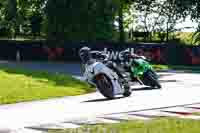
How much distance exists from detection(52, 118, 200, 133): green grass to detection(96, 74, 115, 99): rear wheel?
5112mm

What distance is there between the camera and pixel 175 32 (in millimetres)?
53188

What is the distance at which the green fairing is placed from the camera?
68.8 feet

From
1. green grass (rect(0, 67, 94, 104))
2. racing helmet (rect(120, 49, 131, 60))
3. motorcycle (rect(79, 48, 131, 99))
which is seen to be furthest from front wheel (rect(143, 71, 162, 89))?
motorcycle (rect(79, 48, 131, 99))

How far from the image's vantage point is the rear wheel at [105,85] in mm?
17812

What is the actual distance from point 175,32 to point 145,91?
33.2m

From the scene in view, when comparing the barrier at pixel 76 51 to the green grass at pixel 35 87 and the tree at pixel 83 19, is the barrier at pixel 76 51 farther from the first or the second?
the green grass at pixel 35 87

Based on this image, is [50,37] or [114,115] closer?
[114,115]

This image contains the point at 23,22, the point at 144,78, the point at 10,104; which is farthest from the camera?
the point at 23,22

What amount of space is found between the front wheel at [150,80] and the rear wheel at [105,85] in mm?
3865

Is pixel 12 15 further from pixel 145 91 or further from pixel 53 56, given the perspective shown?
pixel 145 91

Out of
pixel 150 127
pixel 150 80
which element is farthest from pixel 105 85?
pixel 150 127

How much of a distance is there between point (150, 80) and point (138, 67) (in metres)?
0.74

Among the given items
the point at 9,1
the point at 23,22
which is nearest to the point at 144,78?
the point at 9,1

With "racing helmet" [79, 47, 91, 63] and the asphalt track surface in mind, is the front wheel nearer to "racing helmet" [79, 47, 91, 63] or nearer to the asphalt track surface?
the asphalt track surface
